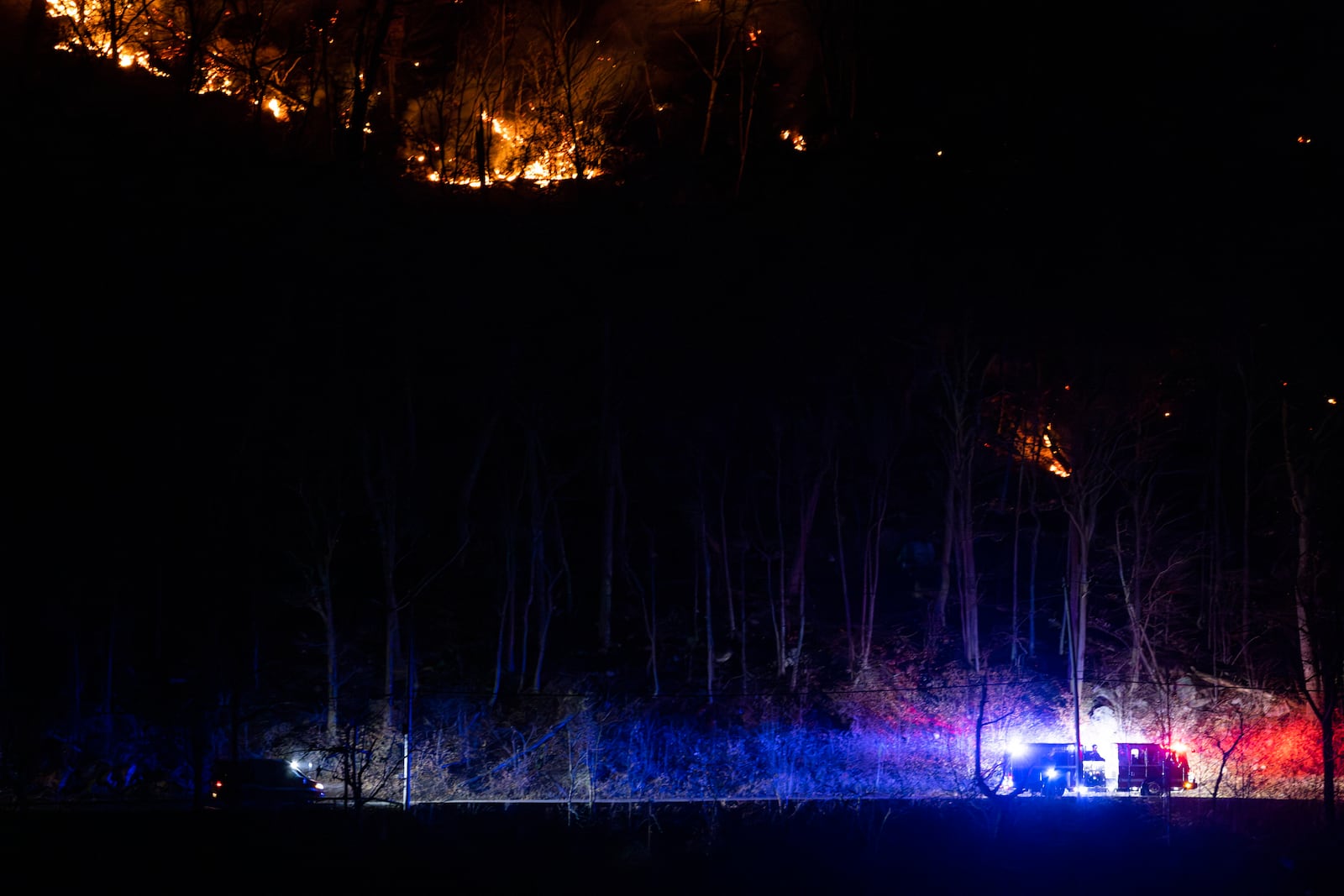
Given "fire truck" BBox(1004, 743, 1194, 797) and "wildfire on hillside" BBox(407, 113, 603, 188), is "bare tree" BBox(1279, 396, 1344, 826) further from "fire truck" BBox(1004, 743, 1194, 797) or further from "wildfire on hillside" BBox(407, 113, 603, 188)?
"wildfire on hillside" BBox(407, 113, 603, 188)

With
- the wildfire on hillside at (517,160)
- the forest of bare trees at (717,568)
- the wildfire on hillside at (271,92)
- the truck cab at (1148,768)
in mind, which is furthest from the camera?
the wildfire on hillside at (517,160)

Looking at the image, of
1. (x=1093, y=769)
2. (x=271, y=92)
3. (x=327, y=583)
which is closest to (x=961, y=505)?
(x=1093, y=769)

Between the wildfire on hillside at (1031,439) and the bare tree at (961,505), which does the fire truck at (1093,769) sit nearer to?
the bare tree at (961,505)

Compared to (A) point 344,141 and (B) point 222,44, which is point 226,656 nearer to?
(A) point 344,141

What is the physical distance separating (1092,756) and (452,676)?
51.0 feet

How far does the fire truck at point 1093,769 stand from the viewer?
21344mm

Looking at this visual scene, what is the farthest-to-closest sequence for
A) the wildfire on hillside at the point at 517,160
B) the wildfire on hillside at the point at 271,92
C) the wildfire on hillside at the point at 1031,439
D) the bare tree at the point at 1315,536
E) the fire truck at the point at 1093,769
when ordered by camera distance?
the wildfire on hillside at the point at 517,160 → the wildfire on hillside at the point at 271,92 → the wildfire on hillside at the point at 1031,439 → the bare tree at the point at 1315,536 → the fire truck at the point at 1093,769

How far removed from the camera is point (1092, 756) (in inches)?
907

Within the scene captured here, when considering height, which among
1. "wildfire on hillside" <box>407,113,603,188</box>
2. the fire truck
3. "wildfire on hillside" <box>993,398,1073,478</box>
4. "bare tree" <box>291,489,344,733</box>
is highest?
"wildfire on hillside" <box>407,113,603,188</box>

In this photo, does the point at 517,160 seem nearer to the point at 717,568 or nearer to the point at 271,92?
the point at 271,92

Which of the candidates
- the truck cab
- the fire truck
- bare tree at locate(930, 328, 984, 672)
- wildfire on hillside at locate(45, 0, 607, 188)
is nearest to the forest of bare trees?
bare tree at locate(930, 328, 984, 672)

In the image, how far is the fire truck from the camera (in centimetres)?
2134

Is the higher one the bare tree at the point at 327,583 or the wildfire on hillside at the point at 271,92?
the wildfire on hillside at the point at 271,92

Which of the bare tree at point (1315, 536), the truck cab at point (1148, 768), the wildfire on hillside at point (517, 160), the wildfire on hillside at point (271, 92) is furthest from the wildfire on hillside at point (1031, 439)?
the wildfire on hillside at point (271, 92)
